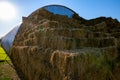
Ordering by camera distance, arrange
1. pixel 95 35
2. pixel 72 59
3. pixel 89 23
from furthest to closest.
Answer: pixel 89 23 → pixel 95 35 → pixel 72 59

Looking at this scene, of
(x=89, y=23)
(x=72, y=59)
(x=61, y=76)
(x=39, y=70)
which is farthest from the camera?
(x=89, y=23)

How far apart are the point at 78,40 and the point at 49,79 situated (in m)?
1.96

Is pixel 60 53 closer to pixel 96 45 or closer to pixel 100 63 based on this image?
pixel 100 63

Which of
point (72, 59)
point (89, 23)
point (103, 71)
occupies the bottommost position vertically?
point (103, 71)

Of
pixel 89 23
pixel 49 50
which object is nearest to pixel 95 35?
pixel 49 50

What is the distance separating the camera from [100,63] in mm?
6633

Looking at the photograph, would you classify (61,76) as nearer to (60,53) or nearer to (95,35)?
(60,53)

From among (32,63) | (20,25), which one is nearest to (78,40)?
(32,63)

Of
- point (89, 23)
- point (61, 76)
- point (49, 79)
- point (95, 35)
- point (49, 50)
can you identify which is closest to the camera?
point (61, 76)

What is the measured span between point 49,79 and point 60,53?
1620 millimetres

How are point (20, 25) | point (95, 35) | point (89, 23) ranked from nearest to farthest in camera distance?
point (95, 35), point (89, 23), point (20, 25)

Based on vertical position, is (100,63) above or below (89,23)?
below

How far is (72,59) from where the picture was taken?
19.5 ft

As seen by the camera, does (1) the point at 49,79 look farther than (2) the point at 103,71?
Yes
